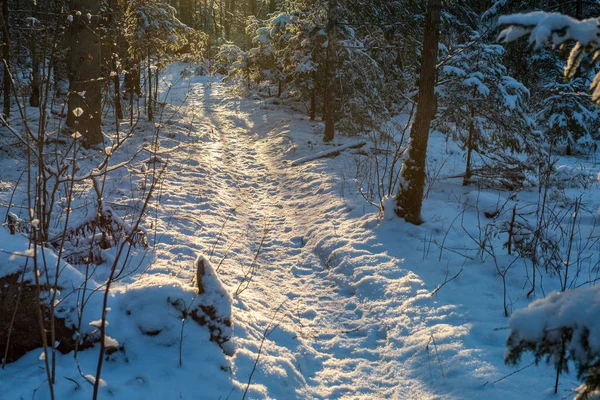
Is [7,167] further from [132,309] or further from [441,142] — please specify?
[441,142]

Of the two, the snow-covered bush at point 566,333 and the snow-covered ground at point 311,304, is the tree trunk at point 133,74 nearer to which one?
the snow-covered ground at point 311,304

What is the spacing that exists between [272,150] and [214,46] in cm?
3201

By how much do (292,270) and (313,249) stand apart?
30.2 inches

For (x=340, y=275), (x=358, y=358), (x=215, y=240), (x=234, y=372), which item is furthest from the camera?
(x=215, y=240)

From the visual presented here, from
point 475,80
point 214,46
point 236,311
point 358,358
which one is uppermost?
point 214,46

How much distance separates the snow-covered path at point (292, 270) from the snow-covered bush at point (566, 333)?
2.23 metres

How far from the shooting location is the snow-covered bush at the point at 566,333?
1.38 metres

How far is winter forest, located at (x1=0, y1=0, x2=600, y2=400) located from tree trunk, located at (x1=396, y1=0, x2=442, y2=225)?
3 cm

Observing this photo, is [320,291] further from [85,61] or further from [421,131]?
[85,61]

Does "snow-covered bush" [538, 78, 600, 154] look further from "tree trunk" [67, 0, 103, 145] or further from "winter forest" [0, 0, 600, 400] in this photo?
"tree trunk" [67, 0, 103, 145]

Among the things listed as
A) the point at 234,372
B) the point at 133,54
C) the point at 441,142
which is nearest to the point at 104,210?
the point at 234,372

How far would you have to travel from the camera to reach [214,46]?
1588 inches

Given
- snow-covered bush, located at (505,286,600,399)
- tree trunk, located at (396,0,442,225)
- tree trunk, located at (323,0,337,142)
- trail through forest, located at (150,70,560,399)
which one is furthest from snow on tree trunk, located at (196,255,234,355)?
tree trunk, located at (323,0,337,142)

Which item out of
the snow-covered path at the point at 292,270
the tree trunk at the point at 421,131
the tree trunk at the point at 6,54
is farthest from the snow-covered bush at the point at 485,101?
the tree trunk at the point at 6,54
